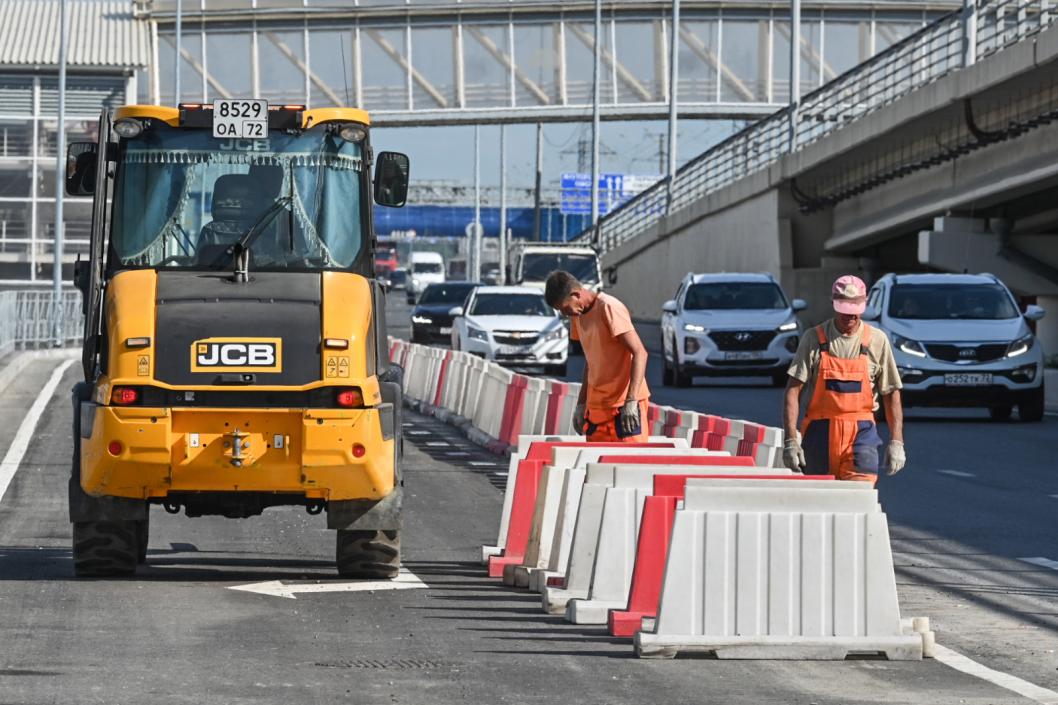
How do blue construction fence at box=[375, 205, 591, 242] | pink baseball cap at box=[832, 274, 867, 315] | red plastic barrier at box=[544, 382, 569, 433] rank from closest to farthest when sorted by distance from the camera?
pink baseball cap at box=[832, 274, 867, 315] → red plastic barrier at box=[544, 382, 569, 433] → blue construction fence at box=[375, 205, 591, 242]

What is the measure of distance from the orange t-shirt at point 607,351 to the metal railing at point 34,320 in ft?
97.2

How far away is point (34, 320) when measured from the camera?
4697 cm

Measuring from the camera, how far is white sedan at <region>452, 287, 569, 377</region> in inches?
1585

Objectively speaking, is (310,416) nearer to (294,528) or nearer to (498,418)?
(294,528)

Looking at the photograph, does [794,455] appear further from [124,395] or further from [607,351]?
[124,395]

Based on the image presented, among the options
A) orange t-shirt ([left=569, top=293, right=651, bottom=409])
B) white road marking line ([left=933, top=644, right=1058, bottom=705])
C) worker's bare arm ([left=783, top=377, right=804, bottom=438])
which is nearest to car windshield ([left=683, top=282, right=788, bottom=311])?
orange t-shirt ([left=569, top=293, right=651, bottom=409])

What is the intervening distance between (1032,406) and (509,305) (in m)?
15.7

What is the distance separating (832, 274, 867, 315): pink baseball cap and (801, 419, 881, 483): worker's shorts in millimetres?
562

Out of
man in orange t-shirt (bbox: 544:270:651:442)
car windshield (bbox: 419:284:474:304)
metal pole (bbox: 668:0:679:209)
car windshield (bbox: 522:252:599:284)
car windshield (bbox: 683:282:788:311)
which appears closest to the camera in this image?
man in orange t-shirt (bbox: 544:270:651:442)

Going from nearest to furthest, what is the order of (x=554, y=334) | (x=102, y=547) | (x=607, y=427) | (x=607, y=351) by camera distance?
(x=102, y=547), (x=607, y=351), (x=607, y=427), (x=554, y=334)

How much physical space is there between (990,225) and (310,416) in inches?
1215

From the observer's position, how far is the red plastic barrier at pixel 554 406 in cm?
2178

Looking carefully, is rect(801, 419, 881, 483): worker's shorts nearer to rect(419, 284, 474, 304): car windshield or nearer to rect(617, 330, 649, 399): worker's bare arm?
rect(617, 330, 649, 399): worker's bare arm

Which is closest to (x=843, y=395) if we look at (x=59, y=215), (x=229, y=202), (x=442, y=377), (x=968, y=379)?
(x=229, y=202)
